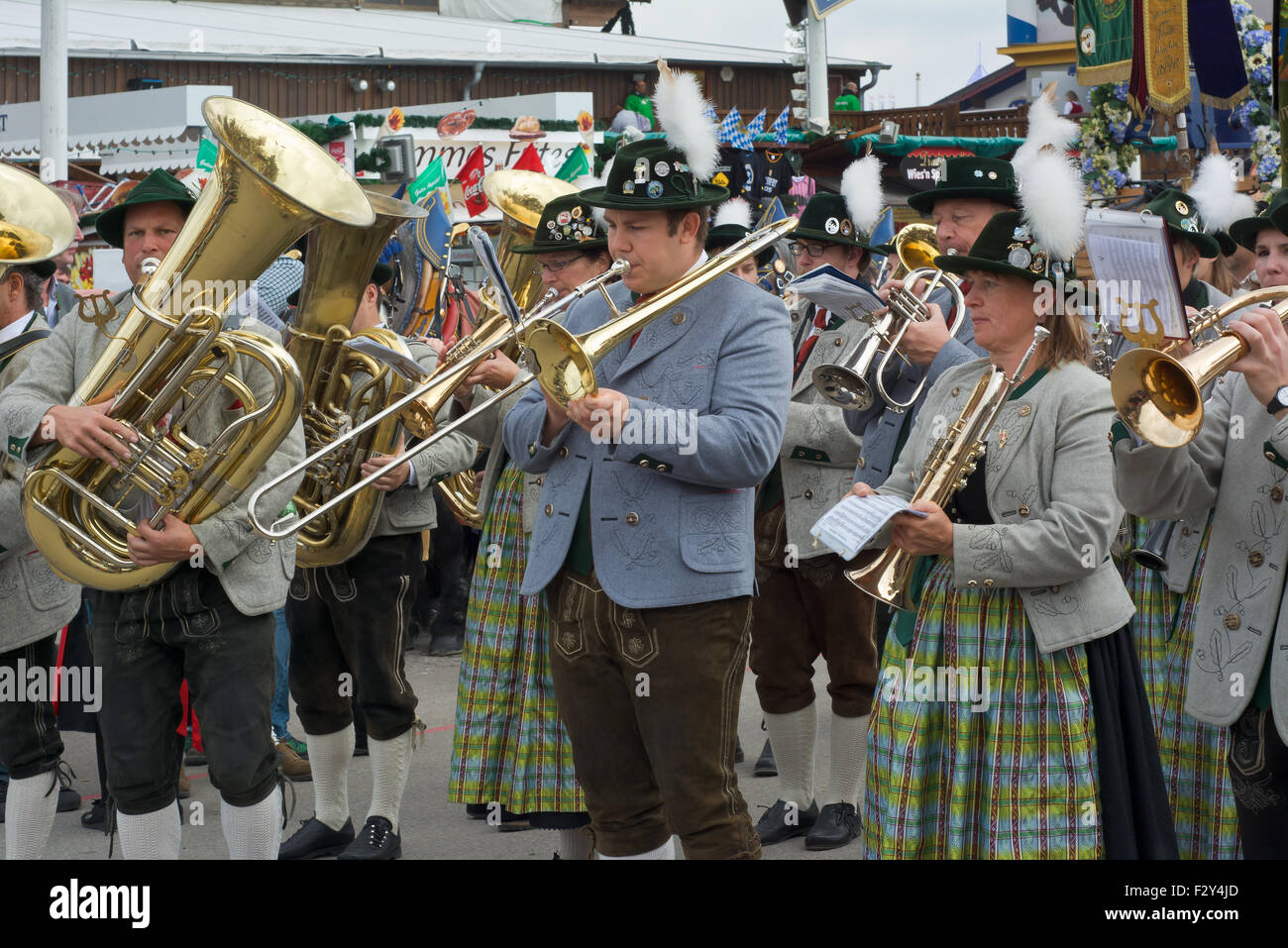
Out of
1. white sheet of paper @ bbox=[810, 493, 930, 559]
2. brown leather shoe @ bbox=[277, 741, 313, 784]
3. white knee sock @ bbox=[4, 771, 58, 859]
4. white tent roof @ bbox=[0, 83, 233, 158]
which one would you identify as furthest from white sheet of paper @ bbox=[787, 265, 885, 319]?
white tent roof @ bbox=[0, 83, 233, 158]

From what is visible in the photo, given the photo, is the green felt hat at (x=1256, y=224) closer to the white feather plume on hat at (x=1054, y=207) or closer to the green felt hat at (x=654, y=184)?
the white feather plume on hat at (x=1054, y=207)

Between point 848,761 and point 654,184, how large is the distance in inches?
96.8

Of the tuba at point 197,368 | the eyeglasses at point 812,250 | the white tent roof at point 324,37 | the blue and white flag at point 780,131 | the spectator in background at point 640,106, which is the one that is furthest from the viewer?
the white tent roof at point 324,37

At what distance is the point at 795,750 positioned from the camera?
17.4 ft

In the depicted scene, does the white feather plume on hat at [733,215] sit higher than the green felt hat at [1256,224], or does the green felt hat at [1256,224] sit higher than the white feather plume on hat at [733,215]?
the white feather plume on hat at [733,215]

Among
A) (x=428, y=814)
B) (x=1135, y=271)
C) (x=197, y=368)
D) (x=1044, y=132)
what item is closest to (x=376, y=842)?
(x=428, y=814)

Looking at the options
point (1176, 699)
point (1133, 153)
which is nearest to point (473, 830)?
point (1176, 699)

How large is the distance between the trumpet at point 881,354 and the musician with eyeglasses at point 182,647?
1558mm

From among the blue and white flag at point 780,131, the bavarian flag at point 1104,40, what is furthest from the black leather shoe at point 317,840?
the blue and white flag at point 780,131

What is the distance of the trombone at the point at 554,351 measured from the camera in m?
3.27

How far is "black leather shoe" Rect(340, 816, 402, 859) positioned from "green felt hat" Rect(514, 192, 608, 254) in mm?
2036

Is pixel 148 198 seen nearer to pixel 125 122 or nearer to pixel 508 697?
pixel 508 697
